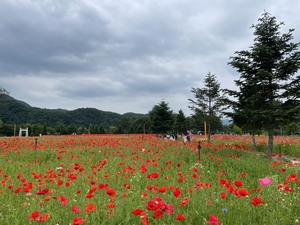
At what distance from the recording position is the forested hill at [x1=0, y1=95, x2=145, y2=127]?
90562 millimetres

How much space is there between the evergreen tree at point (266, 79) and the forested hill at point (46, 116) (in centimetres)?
8529

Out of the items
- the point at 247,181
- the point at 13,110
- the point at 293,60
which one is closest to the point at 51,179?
the point at 247,181

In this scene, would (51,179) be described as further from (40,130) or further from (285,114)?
(40,130)

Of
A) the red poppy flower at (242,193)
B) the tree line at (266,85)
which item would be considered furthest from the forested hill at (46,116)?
the red poppy flower at (242,193)

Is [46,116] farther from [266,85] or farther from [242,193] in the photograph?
[242,193]

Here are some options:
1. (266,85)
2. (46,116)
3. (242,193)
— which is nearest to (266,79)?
(266,85)

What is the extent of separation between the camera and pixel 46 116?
98375 mm

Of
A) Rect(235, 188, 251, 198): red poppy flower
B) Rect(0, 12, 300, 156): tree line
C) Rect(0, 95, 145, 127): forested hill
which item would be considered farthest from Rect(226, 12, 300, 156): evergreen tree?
Rect(0, 95, 145, 127): forested hill

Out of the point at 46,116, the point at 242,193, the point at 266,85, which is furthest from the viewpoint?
the point at 46,116

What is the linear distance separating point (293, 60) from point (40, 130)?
67641 millimetres

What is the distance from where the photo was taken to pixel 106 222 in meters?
2.53

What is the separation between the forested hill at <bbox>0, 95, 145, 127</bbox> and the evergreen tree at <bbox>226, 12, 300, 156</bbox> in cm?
8529

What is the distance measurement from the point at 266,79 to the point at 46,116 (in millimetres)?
100062

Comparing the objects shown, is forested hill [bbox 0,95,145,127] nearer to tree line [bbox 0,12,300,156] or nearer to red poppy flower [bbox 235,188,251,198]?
tree line [bbox 0,12,300,156]
